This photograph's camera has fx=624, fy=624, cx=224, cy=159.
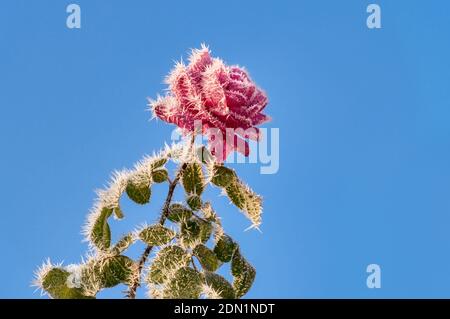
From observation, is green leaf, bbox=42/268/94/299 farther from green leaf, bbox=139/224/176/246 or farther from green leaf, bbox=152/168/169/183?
green leaf, bbox=152/168/169/183

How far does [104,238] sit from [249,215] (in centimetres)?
52

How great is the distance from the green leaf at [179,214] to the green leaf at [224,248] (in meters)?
0.14

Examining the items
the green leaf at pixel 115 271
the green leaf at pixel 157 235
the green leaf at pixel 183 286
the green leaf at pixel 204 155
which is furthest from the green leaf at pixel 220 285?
the green leaf at pixel 204 155

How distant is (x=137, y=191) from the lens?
2215 millimetres

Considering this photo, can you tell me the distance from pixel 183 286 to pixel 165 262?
0.36ft

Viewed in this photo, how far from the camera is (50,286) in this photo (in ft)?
7.22

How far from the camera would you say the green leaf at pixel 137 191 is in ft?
7.25

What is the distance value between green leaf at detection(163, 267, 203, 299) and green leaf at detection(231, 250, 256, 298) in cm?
20

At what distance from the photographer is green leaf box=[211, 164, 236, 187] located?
2217 mm

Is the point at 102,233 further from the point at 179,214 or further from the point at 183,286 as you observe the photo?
the point at 183,286
